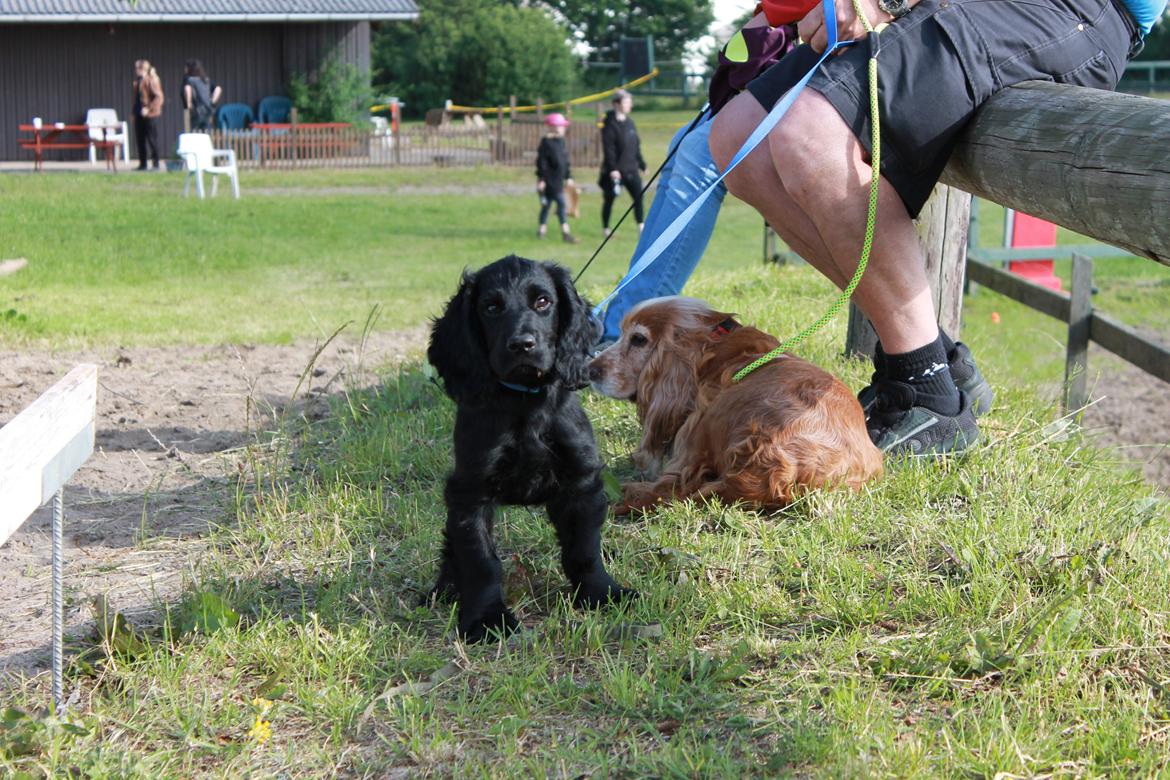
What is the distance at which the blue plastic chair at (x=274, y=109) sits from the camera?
3262 cm

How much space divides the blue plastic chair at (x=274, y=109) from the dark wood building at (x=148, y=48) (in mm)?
702

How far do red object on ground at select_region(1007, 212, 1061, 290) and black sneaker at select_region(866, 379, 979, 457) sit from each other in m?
10.1

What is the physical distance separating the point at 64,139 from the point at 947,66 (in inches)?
1221

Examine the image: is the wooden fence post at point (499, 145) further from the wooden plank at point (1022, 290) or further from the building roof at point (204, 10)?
the wooden plank at point (1022, 290)

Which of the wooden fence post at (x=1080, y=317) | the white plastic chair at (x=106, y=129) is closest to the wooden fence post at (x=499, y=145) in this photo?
the white plastic chair at (x=106, y=129)

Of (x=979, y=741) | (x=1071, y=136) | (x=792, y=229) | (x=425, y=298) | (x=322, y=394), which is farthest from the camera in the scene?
(x=425, y=298)

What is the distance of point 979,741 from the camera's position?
2.52 metres

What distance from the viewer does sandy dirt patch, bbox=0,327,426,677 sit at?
11.9 feet

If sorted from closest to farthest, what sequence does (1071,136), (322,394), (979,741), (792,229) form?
(979,741)
(1071,136)
(792,229)
(322,394)

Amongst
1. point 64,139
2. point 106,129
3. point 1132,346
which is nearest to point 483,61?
point 64,139

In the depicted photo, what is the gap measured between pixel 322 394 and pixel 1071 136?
4105 millimetres

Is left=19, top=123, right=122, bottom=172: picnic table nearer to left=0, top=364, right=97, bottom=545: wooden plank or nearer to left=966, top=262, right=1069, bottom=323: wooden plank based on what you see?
left=966, top=262, right=1069, bottom=323: wooden plank

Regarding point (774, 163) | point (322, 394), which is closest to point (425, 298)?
point (322, 394)

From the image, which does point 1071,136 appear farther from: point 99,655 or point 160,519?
point 160,519
